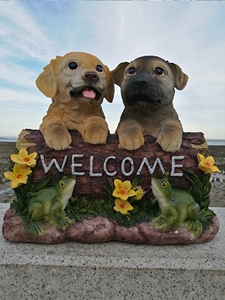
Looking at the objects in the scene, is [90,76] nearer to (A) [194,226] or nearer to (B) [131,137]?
(B) [131,137]

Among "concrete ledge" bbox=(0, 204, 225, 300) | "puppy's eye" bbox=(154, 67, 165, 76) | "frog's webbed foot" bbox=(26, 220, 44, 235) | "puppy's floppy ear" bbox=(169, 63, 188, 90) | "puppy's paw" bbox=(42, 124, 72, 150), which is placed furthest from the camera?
"puppy's floppy ear" bbox=(169, 63, 188, 90)

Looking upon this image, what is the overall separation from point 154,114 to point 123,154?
0.35m

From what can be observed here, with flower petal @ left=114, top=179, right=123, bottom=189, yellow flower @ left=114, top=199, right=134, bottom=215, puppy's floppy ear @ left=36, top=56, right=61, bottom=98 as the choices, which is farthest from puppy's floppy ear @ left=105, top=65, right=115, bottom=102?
yellow flower @ left=114, top=199, right=134, bottom=215

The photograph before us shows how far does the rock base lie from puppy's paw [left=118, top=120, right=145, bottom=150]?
449 mm

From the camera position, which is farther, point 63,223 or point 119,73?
point 119,73

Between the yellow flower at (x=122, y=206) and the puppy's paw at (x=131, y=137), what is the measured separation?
314mm

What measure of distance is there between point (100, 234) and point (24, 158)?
2.02ft

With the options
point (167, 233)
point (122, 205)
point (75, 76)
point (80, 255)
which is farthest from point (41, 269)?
point (75, 76)

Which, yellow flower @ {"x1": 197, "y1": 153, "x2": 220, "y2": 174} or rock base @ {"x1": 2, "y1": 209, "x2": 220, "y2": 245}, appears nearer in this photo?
rock base @ {"x1": 2, "y1": 209, "x2": 220, "y2": 245}

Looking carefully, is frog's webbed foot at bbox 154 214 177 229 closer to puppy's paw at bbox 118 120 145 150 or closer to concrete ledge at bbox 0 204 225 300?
concrete ledge at bbox 0 204 225 300

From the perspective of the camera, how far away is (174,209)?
174 cm

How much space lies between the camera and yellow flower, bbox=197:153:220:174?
182 centimetres

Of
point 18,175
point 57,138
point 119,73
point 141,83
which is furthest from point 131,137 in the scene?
point 18,175

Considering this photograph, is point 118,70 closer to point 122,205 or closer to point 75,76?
point 75,76
